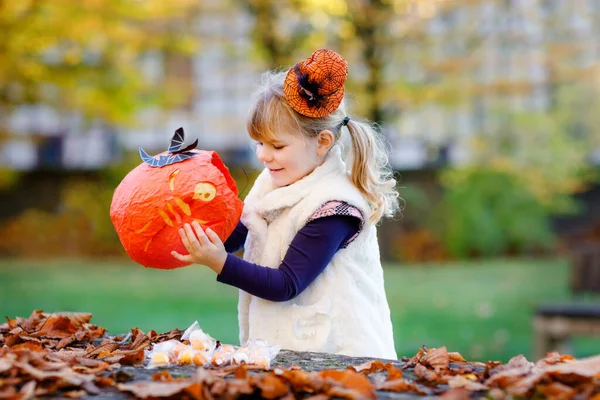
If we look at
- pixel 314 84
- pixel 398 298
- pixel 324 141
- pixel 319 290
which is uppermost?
pixel 314 84

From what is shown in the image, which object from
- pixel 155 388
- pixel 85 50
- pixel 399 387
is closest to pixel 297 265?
pixel 399 387

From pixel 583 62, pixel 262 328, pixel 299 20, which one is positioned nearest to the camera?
pixel 262 328

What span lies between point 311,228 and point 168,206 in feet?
1.76

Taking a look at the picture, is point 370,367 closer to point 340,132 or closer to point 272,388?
point 272,388

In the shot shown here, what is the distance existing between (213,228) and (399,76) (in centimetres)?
1170

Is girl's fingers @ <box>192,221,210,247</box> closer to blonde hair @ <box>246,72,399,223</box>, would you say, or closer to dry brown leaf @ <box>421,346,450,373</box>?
blonde hair @ <box>246,72,399,223</box>

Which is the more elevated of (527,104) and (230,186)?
(527,104)

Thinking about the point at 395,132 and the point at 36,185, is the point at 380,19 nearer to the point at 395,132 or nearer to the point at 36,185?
the point at 395,132

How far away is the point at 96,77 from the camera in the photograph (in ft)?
43.8

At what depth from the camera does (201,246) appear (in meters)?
2.98

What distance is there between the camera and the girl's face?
128 inches

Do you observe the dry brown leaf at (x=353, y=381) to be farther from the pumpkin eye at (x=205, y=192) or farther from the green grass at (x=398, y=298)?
the green grass at (x=398, y=298)

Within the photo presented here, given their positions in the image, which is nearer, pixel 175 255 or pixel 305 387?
pixel 305 387

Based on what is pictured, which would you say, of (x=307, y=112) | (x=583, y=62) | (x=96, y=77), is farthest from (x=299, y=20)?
(x=307, y=112)
